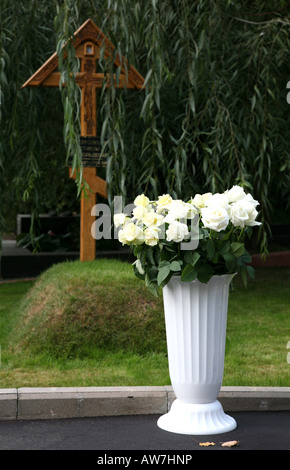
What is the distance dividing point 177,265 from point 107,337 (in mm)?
2138

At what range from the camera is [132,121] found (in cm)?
879

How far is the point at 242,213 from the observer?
508 centimetres

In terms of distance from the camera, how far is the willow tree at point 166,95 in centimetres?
741

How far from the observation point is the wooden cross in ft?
25.7

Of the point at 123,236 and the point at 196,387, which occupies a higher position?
the point at 123,236

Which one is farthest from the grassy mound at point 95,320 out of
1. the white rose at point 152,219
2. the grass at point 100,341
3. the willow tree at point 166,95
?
the white rose at point 152,219

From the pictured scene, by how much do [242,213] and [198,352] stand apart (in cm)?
95

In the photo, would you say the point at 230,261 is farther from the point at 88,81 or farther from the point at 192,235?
the point at 88,81

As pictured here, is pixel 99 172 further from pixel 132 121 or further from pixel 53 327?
pixel 53 327

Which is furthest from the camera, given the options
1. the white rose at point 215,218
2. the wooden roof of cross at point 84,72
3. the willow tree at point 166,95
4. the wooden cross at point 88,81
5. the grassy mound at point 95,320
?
the wooden cross at point 88,81

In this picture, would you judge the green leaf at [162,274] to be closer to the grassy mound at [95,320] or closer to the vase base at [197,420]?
the vase base at [197,420]

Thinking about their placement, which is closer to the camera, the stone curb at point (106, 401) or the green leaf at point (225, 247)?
the green leaf at point (225, 247)

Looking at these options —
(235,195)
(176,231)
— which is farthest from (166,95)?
(176,231)
